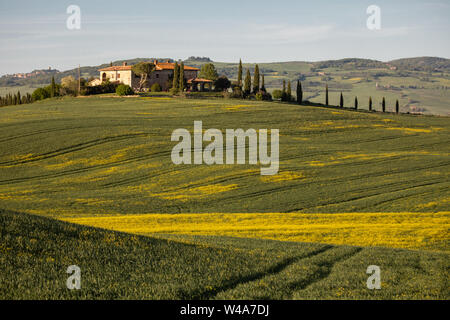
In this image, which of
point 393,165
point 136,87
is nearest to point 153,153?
point 393,165

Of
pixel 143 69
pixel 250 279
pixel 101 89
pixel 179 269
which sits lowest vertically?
pixel 250 279

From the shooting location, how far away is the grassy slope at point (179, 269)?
14.2 m

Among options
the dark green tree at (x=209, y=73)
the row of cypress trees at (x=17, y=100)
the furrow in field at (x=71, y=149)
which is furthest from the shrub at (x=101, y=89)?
the furrow in field at (x=71, y=149)

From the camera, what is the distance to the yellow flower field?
98.9 ft

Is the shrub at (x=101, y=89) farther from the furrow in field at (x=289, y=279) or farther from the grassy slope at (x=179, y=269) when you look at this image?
the furrow in field at (x=289, y=279)

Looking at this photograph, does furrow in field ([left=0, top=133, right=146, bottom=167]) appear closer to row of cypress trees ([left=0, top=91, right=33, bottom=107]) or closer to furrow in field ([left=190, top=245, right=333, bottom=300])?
furrow in field ([left=190, top=245, right=333, bottom=300])

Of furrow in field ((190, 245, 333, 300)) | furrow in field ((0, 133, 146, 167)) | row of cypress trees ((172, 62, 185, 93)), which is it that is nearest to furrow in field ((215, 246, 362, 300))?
furrow in field ((190, 245, 333, 300))

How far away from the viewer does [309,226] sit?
3438 centimetres

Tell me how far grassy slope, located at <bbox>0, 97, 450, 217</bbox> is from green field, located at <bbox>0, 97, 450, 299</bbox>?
8.3 inches

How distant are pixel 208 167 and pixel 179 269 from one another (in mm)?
40007

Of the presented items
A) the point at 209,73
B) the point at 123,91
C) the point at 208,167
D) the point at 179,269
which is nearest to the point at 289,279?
the point at 179,269

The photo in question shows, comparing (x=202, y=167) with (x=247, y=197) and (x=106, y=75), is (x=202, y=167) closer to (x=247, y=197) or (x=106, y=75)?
(x=247, y=197)

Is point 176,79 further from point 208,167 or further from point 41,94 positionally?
point 208,167

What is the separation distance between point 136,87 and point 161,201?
329 feet
